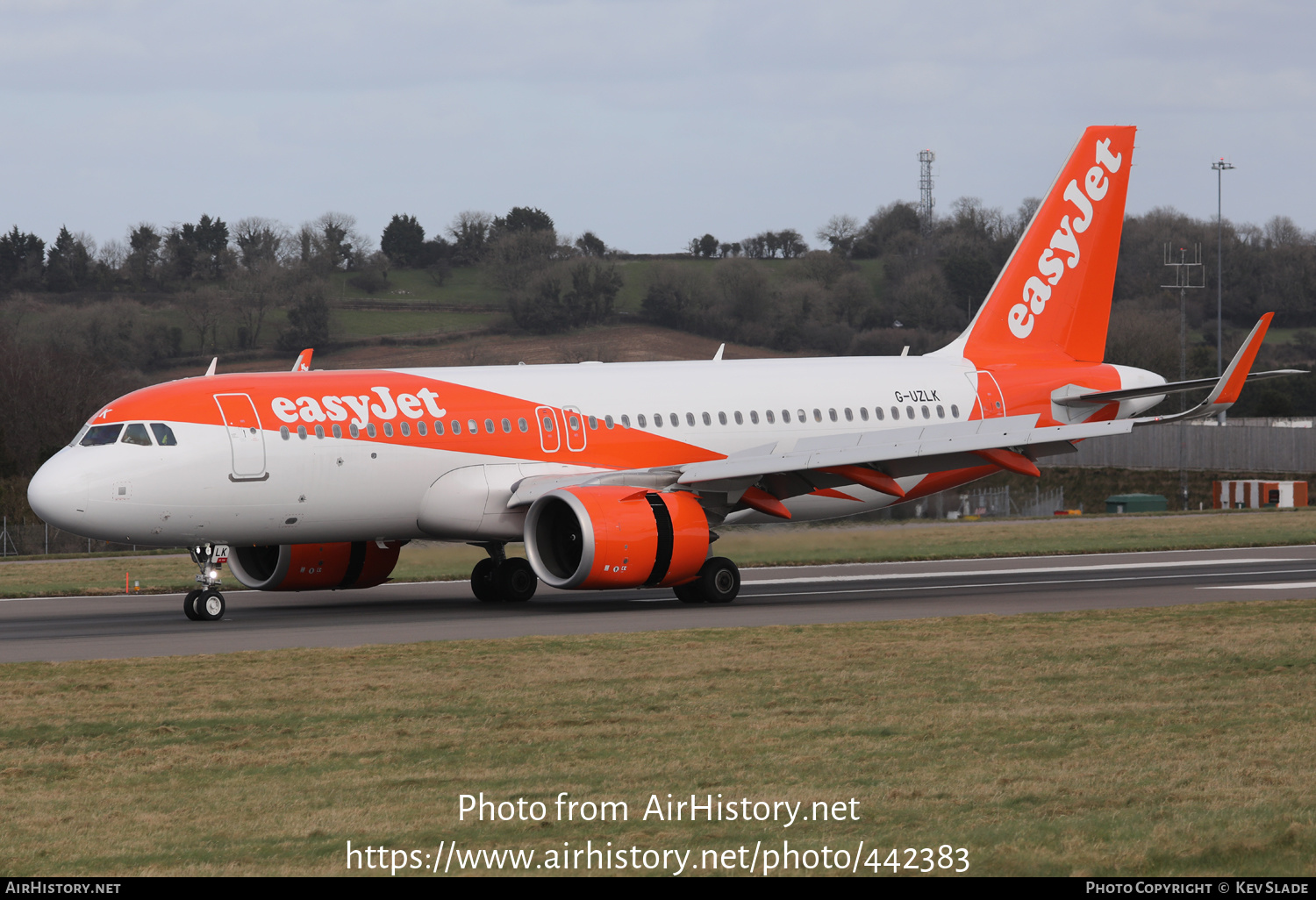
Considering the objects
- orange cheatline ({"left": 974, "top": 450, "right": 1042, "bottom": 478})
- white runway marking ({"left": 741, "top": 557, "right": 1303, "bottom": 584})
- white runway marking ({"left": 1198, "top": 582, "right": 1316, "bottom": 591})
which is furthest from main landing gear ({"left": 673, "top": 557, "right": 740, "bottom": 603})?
white runway marking ({"left": 1198, "top": 582, "right": 1316, "bottom": 591})

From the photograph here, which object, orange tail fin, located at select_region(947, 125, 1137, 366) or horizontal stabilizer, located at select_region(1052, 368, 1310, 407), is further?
orange tail fin, located at select_region(947, 125, 1137, 366)

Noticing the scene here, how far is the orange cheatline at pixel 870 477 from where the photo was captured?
26.7m

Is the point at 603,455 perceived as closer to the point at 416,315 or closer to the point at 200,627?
the point at 200,627

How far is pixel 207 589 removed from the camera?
24438mm

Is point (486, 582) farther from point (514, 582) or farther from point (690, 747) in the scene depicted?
point (690, 747)

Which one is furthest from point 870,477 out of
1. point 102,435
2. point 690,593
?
point 102,435

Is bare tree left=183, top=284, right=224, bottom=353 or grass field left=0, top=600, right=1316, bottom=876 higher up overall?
bare tree left=183, top=284, right=224, bottom=353

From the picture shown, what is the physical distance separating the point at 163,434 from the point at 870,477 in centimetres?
1144

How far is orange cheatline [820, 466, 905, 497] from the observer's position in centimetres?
2670

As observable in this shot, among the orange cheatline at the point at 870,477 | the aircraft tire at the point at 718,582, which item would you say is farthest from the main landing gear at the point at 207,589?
the orange cheatline at the point at 870,477

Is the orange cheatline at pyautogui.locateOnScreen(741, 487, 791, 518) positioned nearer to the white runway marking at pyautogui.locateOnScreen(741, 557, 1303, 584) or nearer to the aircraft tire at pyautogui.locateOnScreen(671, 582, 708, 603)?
the aircraft tire at pyautogui.locateOnScreen(671, 582, 708, 603)

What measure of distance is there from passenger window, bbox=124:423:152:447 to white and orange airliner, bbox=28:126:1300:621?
0.04 metres

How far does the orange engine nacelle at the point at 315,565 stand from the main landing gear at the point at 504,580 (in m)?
1.61

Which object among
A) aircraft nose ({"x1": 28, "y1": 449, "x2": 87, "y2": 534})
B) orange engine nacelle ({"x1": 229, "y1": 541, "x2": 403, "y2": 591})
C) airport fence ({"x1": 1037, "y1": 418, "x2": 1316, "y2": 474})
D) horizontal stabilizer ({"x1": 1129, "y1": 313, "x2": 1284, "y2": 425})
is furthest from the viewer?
airport fence ({"x1": 1037, "y1": 418, "x2": 1316, "y2": 474})
